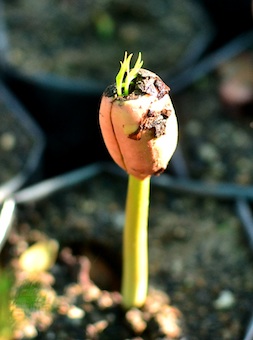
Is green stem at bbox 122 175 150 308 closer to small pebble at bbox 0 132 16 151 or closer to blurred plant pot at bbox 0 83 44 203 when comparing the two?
blurred plant pot at bbox 0 83 44 203

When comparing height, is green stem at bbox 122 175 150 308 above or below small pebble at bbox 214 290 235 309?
above

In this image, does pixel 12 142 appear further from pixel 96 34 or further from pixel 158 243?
pixel 96 34

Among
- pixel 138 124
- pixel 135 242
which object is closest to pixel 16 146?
pixel 135 242

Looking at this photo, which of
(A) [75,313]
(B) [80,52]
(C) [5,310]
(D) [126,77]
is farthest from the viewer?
(B) [80,52]

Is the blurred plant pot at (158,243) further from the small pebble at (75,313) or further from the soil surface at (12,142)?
the soil surface at (12,142)

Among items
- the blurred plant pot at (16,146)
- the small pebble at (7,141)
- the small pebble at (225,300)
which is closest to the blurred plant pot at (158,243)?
the small pebble at (225,300)

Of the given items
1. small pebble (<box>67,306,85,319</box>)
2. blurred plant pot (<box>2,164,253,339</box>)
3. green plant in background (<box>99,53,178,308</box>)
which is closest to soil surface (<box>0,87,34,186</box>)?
blurred plant pot (<box>2,164,253,339</box>)
